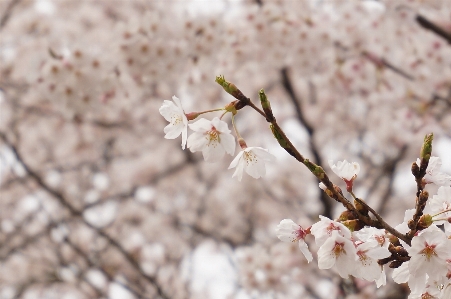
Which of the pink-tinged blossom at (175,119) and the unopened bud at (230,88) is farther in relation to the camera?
the pink-tinged blossom at (175,119)

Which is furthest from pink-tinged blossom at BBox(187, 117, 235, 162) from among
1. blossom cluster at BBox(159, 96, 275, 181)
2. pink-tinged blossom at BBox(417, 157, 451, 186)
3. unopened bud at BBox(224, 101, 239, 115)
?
pink-tinged blossom at BBox(417, 157, 451, 186)

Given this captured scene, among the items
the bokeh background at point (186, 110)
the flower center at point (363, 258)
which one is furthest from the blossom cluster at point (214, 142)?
the bokeh background at point (186, 110)

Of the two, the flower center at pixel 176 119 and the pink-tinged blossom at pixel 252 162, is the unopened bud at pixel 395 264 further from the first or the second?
the flower center at pixel 176 119

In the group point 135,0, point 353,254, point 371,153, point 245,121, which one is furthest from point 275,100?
point 353,254

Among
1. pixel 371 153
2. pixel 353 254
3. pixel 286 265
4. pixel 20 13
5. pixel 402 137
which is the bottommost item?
pixel 353 254

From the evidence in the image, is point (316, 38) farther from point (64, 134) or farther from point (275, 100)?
point (64, 134)

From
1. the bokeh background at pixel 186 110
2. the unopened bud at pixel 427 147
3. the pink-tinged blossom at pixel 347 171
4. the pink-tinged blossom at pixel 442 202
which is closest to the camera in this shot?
the unopened bud at pixel 427 147
